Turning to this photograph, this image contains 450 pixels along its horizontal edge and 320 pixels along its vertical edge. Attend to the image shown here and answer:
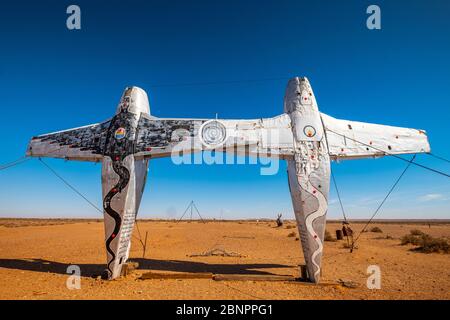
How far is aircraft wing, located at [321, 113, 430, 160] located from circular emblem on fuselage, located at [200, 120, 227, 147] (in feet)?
13.3

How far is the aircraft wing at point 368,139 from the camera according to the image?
9.91 meters

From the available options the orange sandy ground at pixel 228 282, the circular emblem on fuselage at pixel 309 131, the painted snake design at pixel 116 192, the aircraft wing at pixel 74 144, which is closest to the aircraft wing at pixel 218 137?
the circular emblem on fuselage at pixel 309 131

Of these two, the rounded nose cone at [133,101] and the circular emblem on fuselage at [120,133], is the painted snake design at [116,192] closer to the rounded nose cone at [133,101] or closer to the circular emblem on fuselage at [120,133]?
the circular emblem on fuselage at [120,133]

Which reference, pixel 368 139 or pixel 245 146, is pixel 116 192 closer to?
pixel 245 146

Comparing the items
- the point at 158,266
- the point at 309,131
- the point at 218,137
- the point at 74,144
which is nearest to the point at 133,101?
the point at 74,144

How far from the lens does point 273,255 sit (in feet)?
50.2

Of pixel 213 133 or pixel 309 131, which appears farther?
pixel 213 133

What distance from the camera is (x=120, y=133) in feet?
33.8

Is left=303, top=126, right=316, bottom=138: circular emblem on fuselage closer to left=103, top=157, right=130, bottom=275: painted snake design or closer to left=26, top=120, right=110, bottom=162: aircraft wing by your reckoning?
left=103, top=157, right=130, bottom=275: painted snake design

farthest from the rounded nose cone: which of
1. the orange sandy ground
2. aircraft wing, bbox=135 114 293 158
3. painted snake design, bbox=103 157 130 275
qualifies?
the orange sandy ground

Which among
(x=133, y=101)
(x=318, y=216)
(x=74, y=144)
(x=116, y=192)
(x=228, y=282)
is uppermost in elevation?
(x=133, y=101)

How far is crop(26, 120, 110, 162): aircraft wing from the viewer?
10.5 metres

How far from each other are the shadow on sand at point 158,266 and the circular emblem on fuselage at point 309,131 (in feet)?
19.2

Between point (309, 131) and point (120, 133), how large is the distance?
7.44 m
